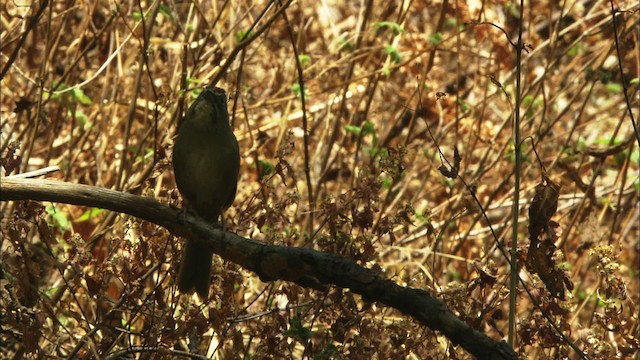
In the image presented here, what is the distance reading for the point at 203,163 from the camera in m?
3.94

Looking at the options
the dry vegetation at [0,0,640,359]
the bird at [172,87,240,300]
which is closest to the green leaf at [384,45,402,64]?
the dry vegetation at [0,0,640,359]

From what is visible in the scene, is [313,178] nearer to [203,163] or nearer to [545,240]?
[203,163]

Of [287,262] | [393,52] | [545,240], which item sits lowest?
[287,262]

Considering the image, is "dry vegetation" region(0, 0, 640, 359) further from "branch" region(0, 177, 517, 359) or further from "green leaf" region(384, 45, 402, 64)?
"branch" region(0, 177, 517, 359)

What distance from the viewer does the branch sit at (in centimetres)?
270

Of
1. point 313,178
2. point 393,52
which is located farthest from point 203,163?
point 313,178

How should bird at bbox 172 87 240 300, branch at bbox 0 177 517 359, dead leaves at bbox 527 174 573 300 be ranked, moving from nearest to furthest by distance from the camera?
branch at bbox 0 177 517 359, dead leaves at bbox 527 174 573 300, bird at bbox 172 87 240 300

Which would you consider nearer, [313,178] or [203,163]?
[203,163]

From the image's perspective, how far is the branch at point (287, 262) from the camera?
270 cm

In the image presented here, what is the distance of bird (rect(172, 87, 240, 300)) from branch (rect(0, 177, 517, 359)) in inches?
20.9

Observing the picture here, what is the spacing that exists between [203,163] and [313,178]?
248 cm

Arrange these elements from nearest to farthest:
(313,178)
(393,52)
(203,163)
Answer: (203,163) → (393,52) → (313,178)

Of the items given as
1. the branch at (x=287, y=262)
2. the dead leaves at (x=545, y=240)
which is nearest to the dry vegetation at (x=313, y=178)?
the dead leaves at (x=545, y=240)

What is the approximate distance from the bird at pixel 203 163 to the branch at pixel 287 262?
53cm
